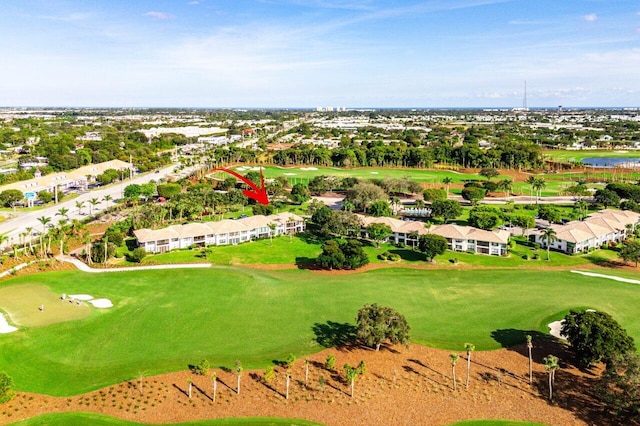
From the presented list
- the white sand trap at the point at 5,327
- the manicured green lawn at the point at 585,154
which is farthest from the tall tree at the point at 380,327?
the manicured green lawn at the point at 585,154

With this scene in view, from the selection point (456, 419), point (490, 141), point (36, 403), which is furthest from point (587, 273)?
point (490, 141)

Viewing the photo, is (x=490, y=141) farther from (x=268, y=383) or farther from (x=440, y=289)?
(x=268, y=383)

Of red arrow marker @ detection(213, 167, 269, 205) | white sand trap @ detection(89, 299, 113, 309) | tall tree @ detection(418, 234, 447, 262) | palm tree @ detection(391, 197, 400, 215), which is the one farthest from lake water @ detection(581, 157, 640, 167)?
white sand trap @ detection(89, 299, 113, 309)

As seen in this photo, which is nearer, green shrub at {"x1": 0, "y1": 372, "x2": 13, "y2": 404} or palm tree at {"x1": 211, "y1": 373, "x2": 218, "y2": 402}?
green shrub at {"x1": 0, "y1": 372, "x2": 13, "y2": 404}

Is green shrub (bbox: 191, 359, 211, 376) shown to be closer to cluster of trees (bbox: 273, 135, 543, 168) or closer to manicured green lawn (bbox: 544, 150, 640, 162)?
cluster of trees (bbox: 273, 135, 543, 168)

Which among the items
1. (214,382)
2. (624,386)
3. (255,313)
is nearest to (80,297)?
(255,313)
